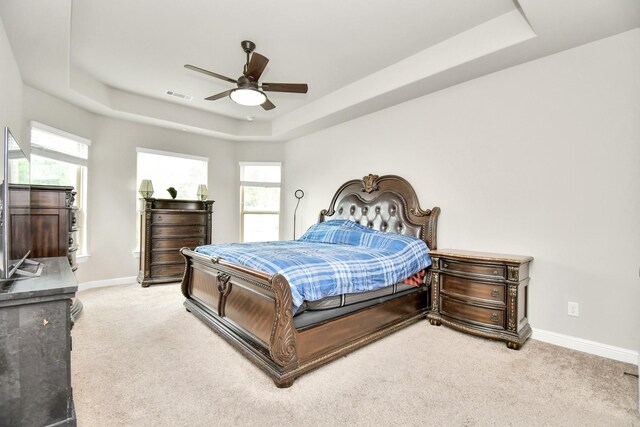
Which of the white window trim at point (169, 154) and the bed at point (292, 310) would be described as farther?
the white window trim at point (169, 154)

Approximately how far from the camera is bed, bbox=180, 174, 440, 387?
2.04m

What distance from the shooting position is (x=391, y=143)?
416 centimetres

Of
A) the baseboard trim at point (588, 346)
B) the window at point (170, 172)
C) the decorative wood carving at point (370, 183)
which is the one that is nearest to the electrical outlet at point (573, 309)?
the baseboard trim at point (588, 346)

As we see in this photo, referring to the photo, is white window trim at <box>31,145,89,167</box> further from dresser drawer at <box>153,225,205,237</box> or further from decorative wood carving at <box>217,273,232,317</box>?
decorative wood carving at <box>217,273,232,317</box>

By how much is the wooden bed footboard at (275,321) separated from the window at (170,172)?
2.62 meters

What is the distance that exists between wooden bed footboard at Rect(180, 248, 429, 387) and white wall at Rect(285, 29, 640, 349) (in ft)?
3.76

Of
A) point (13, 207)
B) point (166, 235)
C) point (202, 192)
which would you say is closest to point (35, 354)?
point (13, 207)

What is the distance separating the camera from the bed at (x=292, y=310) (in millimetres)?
2039

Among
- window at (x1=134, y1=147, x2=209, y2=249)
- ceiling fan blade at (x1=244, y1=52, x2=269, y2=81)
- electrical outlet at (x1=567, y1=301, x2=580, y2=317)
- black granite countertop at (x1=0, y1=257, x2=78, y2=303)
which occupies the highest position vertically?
ceiling fan blade at (x1=244, y1=52, x2=269, y2=81)

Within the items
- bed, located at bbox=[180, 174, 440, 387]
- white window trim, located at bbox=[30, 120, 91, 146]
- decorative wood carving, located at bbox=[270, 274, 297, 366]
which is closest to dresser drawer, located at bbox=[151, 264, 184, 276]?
bed, located at bbox=[180, 174, 440, 387]

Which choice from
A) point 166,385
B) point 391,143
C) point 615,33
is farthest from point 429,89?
point 166,385

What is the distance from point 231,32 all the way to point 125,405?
3144 millimetres

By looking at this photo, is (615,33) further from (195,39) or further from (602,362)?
(195,39)

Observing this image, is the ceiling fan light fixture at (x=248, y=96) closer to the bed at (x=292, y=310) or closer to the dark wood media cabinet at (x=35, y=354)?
the bed at (x=292, y=310)
